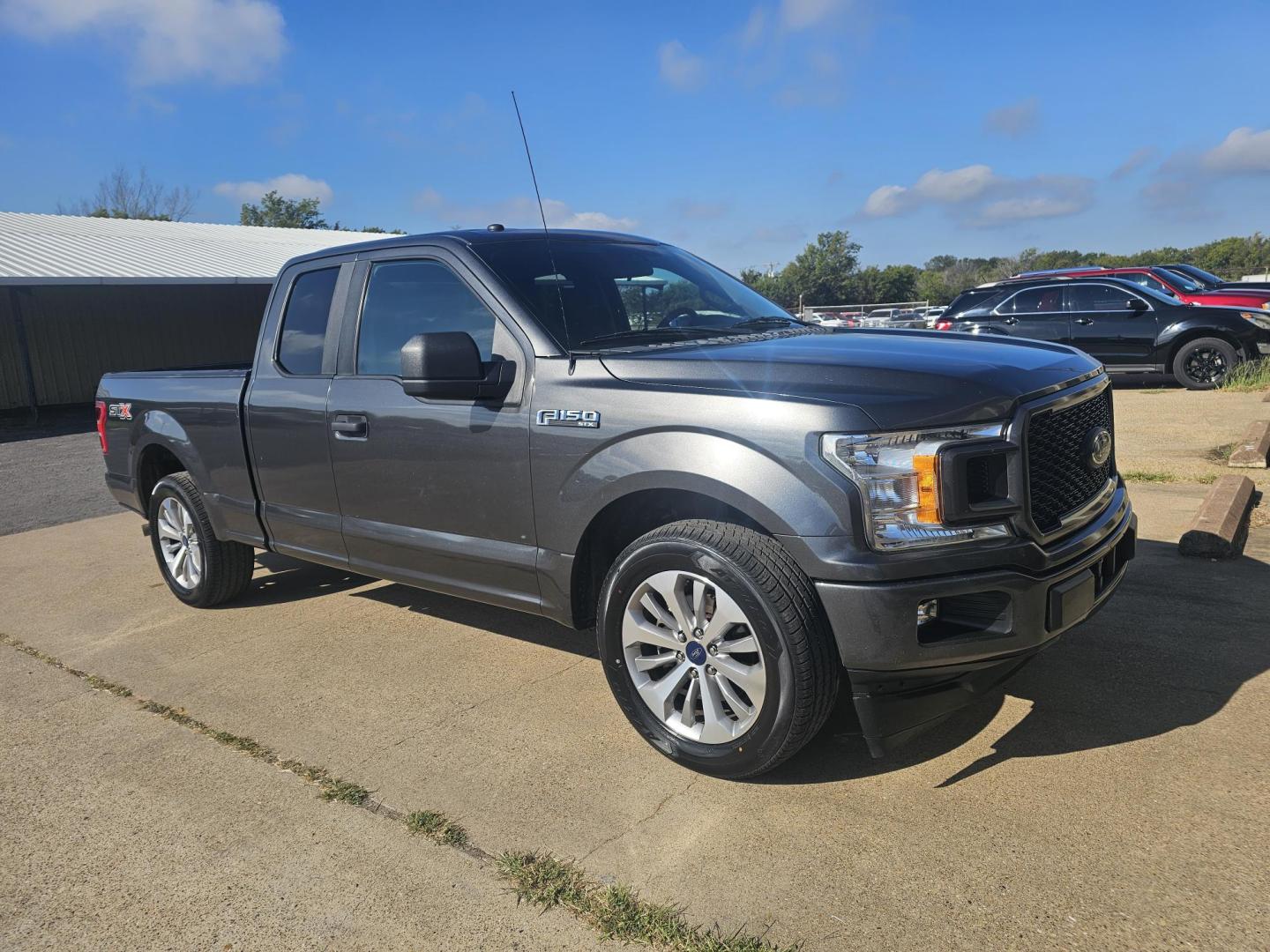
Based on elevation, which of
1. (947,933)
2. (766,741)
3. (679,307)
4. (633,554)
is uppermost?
(679,307)

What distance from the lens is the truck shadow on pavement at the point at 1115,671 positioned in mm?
3344

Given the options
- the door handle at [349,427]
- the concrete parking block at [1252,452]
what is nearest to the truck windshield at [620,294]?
the door handle at [349,427]

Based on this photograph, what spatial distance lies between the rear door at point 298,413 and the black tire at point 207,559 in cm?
67

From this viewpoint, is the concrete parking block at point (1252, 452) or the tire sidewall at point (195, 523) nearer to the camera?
the tire sidewall at point (195, 523)

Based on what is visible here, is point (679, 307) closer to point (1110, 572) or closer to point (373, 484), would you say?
point (373, 484)

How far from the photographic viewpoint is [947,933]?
7.91 ft

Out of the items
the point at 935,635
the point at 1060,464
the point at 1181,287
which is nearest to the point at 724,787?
the point at 935,635

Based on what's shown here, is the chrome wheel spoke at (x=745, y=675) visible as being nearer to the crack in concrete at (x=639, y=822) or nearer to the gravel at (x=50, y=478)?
the crack in concrete at (x=639, y=822)

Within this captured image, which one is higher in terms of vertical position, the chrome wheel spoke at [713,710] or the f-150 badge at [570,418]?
the f-150 badge at [570,418]

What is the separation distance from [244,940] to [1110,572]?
301 centimetres

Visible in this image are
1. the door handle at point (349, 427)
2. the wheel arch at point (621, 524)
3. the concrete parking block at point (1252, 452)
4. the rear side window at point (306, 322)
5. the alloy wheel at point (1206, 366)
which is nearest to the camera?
the wheel arch at point (621, 524)

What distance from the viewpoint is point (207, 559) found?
18.0ft

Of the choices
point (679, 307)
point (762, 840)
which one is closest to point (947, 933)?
point (762, 840)

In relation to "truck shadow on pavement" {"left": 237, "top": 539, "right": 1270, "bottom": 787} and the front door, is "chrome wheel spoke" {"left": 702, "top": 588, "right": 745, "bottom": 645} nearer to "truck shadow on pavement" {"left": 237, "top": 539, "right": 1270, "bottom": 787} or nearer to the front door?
"truck shadow on pavement" {"left": 237, "top": 539, "right": 1270, "bottom": 787}
